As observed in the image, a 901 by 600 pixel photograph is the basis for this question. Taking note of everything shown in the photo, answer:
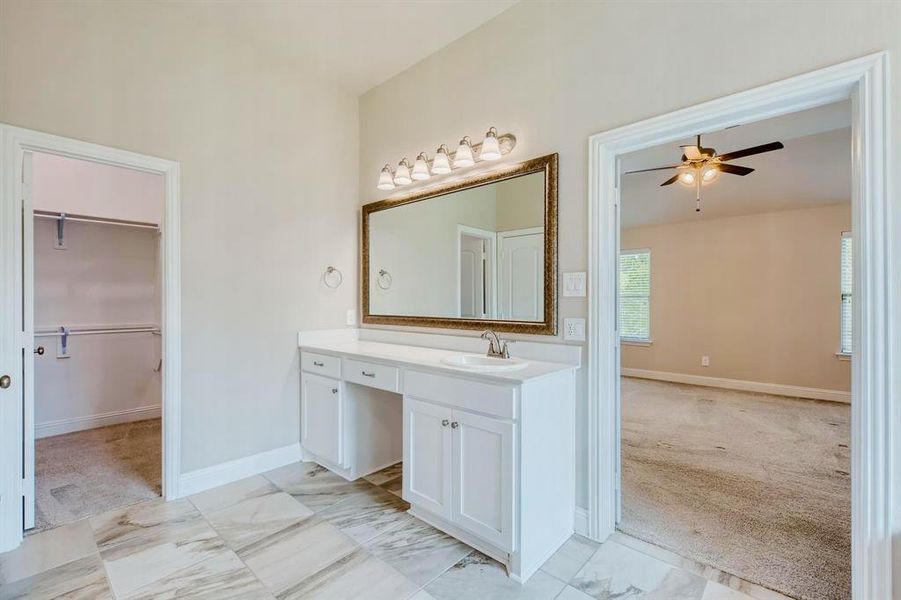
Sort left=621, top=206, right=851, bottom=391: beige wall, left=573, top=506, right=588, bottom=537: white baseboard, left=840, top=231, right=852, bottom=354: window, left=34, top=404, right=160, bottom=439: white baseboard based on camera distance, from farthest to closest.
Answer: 1. left=621, top=206, right=851, bottom=391: beige wall
2. left=840, top=231, right=852, bottom=354: window
3. left=34, top=404, right=160, bottom=439: white baseboard
4. left=573, top=506, right=588, bottom=537: white baseboard

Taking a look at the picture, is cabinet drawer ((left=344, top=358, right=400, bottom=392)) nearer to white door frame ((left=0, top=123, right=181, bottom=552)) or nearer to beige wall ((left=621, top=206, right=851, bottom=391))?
white door frame ((left=0, top=123, right=181, bottom=552))

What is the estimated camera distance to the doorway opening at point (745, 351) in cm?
223

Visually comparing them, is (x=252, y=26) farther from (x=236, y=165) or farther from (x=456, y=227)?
(x=456, y=227)

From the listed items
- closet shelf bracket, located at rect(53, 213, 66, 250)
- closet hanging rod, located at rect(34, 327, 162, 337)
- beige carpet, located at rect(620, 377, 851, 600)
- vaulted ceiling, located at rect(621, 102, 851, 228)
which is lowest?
beige carpet, located at rect(620, 377, 851, 600)

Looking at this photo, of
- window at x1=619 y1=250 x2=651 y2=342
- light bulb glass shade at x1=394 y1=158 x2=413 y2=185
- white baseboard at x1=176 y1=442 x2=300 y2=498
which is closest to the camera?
white baseboard at x1=176 y1=442 x2=300 y2=498

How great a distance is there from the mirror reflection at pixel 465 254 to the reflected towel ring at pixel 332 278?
0.25 m

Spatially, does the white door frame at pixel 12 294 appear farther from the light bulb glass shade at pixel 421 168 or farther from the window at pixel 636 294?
the window at pixel 636 294

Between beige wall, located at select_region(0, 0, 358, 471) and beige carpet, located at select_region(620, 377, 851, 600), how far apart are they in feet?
8.17

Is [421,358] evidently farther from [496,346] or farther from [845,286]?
[845,286]

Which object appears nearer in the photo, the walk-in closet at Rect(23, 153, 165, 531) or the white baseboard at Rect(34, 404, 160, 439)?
the walk-in closet at Rect(23, 153, 165, 531)

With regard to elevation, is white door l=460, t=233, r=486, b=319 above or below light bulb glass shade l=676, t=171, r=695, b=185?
below

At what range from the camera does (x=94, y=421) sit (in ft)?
12.5

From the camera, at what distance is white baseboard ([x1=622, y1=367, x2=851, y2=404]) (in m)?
5.05

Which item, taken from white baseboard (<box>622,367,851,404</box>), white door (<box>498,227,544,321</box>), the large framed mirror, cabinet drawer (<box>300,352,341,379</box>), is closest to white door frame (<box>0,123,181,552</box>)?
cabinet drawer (<box>300,352,341,379</box>)
